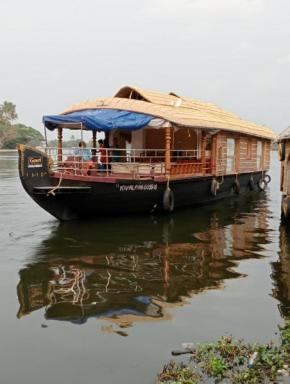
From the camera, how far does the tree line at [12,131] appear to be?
9531 centimetres

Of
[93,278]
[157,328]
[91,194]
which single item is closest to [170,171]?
[91,194]

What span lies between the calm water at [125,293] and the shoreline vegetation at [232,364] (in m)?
0.20

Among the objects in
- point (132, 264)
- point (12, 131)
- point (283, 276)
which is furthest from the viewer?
point (12, 131)

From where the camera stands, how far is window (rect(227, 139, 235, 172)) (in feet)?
48.8

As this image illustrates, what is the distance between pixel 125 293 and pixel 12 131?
9770 cm

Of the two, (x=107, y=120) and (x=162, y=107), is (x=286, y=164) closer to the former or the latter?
(x=162, y=107)

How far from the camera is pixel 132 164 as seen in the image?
11.1m

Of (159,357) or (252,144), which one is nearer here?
(159,357)

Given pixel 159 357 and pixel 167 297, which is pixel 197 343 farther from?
pixel 167 297

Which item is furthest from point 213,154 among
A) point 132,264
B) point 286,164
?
point 132,264

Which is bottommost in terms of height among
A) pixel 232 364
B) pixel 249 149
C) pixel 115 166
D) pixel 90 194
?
pixel 232 364

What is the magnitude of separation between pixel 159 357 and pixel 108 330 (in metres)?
0.80

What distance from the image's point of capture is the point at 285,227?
10414 mm

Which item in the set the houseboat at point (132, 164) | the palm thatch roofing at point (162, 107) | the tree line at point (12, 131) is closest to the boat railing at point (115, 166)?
the houseboat at point (132, 164)
